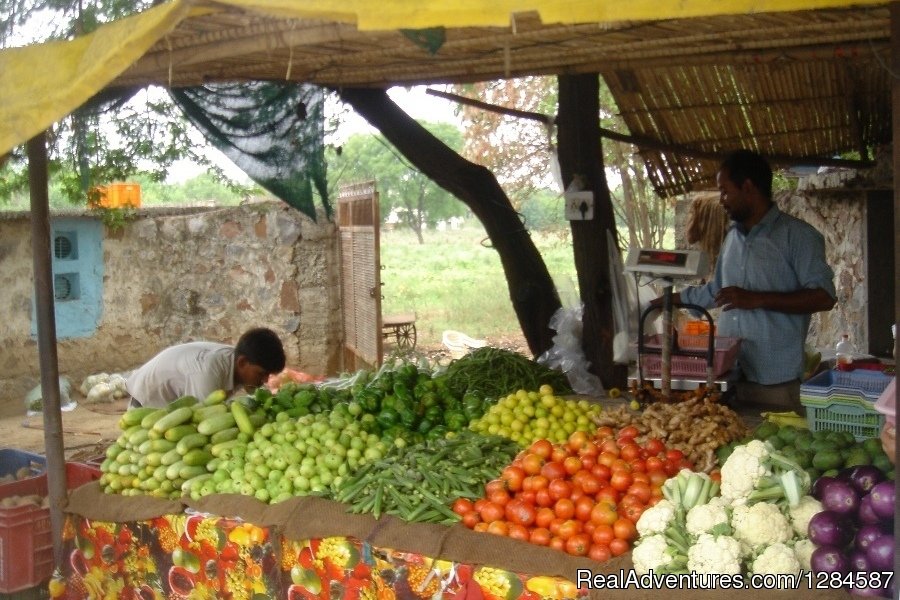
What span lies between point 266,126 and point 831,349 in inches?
182

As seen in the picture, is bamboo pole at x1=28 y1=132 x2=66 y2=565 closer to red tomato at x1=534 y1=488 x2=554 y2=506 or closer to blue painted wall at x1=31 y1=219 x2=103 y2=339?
red tomato at x1=534 y1=488 x2=554 y2=506

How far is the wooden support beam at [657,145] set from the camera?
6.07 metres

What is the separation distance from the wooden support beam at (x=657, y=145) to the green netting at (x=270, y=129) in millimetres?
928

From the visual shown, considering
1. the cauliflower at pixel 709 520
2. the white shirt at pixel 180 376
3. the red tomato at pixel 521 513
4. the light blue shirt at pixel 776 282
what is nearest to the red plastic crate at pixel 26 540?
the white shirt at pixel 180 376

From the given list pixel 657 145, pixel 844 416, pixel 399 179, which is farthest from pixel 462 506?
pixel 399 179

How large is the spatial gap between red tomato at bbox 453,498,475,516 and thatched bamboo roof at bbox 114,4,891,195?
1.68 metres

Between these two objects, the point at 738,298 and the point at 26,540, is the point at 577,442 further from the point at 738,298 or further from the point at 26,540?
the point at 26,540

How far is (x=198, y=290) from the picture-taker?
10656 mm

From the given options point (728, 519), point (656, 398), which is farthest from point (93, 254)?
point (728, 519)

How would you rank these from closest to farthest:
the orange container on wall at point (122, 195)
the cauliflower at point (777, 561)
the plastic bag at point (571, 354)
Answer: the cauliflower at point (777, 561) < the plastic bag at point (571, 354) < the orange container on wall at point (122, 195)

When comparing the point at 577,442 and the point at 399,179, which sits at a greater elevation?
the point at 399,179

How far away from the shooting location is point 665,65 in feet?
15.6

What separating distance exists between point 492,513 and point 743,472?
95 centimetres

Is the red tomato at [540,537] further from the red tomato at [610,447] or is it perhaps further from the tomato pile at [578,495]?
the red tomato at [610,447]
